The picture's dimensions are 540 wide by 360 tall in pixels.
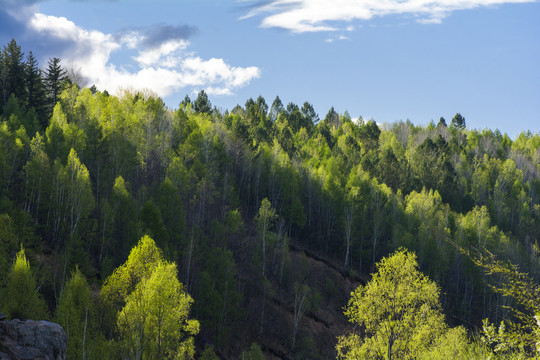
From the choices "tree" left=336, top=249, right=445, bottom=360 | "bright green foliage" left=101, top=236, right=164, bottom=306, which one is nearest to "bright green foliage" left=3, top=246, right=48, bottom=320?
"bright green foliage" left=101, top=236, right=164, bottom=306

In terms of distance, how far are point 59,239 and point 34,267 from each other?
7802 millimetres

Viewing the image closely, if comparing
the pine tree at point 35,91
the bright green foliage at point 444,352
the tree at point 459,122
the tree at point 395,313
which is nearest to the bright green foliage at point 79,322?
the tree at point 395,313

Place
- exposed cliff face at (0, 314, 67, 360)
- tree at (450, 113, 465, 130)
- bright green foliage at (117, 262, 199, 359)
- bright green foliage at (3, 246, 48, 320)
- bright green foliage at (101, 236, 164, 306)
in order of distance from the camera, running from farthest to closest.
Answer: tree at (450, 113, 465, 130) → bright green foliage at (3, 246, 48, 320) → bright green foliage at (101, 236, 164, 306) → bright green foliage at (117, 262, 199, 359) → exposed cliff face at (0, 314, 67, 360)

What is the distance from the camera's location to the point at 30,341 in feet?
75.7

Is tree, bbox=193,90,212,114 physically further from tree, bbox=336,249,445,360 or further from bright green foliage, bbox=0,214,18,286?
tree, bbox=336,249,445,360

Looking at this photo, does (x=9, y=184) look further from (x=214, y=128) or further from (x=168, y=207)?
(x=214, y=128)

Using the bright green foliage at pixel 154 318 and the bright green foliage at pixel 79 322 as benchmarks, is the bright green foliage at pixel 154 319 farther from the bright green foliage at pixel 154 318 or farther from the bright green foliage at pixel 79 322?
the bright green foliage at pixel 79 322

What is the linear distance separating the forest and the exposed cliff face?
397 centimetres

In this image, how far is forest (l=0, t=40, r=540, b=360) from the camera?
2714 cm

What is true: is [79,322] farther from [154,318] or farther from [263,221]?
[263,221]

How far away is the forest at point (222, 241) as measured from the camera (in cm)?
2714

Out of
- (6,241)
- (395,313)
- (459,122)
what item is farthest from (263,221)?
(459,122)

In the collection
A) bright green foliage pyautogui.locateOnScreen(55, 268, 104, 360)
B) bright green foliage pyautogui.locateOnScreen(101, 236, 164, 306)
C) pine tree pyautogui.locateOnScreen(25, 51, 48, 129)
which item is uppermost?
pine tree pyautogui.locateOnScreen(25, 51, 48, 129)

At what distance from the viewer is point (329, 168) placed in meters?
90.6
